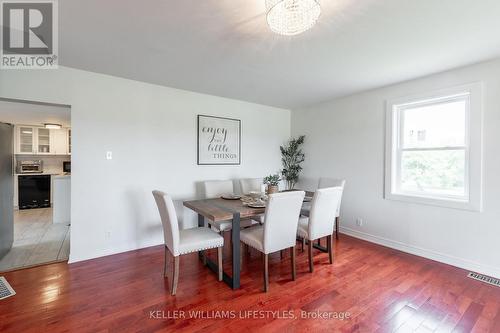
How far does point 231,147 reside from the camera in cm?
410

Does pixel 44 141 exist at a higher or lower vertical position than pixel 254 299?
higher

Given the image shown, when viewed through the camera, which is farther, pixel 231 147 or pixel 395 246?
pixel 231 147

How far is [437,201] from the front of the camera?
9.36ft

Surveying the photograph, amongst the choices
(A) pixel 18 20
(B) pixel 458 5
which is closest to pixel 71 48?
(A) pixel 18 20

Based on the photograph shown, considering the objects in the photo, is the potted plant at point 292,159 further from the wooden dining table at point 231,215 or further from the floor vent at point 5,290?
the floor vent at point 5,290

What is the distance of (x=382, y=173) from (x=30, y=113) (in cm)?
671

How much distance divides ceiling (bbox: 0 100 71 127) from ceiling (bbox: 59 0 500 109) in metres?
2.08

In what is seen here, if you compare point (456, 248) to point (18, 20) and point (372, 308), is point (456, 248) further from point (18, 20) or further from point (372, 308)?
point (18, 20)

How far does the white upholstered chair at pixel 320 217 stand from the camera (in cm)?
252

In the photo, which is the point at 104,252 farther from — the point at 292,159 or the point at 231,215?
the point at 292,159

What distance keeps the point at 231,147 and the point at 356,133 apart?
2137 millimetres

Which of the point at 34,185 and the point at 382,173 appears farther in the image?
the point at 34,185

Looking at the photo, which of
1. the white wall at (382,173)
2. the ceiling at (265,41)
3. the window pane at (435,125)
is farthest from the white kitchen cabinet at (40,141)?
the window pane at (435,125)

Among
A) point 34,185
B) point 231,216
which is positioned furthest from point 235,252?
point 34,185
